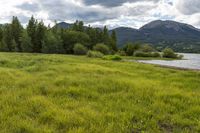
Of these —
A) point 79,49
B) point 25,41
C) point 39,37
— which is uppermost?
point 39,37

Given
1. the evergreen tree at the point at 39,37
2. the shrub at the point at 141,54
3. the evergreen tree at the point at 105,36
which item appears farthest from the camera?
the evergreen tree at the point at 105,36

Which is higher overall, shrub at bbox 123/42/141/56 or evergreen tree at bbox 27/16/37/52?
evergreen tree at bbox 27/16/37/52

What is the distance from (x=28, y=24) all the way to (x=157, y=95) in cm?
7622

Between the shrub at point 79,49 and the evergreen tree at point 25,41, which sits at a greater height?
the evergreen tree at point 25,41

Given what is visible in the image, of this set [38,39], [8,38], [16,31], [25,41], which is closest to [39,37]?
[38,39]

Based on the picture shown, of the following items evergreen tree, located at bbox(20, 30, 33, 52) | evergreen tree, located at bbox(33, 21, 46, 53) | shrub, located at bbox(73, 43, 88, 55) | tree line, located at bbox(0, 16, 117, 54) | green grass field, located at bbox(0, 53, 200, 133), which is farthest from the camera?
evergreen tree, located at bbox(33, 21, 46, 53)

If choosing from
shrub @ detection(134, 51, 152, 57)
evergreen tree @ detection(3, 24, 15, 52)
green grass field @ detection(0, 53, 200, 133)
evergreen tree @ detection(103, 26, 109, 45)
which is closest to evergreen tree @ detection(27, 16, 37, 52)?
evergreen tree @ detection(3, 24, 15, 52)

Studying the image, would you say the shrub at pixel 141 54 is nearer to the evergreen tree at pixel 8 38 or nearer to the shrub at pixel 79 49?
the shrub at pixel 79 49

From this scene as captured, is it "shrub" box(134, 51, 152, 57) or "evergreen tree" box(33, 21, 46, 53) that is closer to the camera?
"evergreen tree" box(33, 21, 46, 53)

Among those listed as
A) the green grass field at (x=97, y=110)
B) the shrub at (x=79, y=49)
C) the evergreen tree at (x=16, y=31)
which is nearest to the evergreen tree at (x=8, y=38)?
the evergreen tree at (x=16, y=31)

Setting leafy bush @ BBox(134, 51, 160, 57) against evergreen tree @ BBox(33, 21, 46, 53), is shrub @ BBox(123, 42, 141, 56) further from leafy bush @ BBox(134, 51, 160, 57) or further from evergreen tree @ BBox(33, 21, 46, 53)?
evergreen tree @ BBox(33, 21, 46, 53)

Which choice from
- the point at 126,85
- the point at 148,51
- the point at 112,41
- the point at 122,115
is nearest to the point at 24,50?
the point at 112,41

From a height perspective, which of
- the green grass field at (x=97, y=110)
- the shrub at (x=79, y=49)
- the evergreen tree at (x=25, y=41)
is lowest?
the green grass field at (x=97, y=110)

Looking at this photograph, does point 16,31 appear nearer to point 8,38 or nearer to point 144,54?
point 8,38
